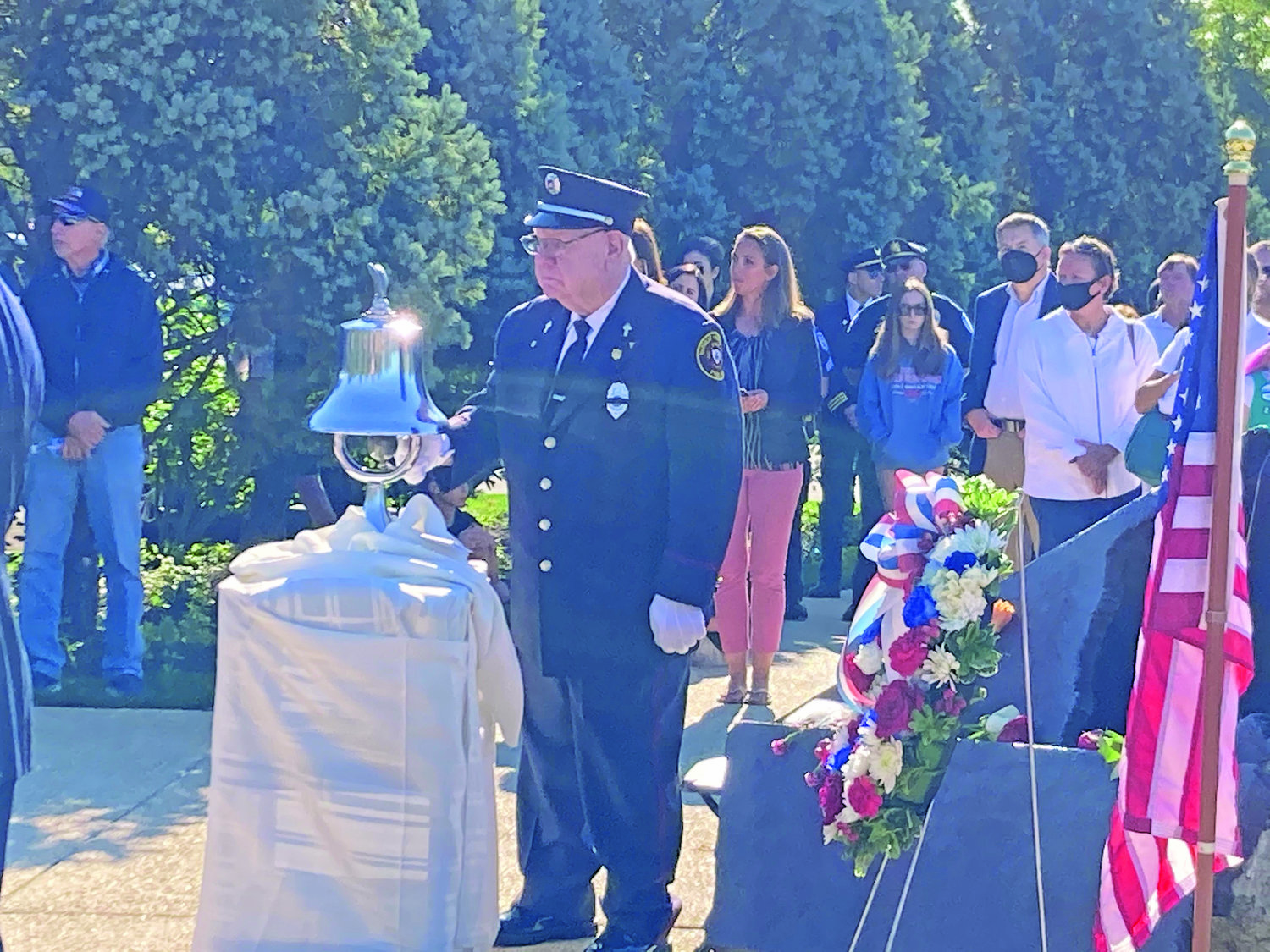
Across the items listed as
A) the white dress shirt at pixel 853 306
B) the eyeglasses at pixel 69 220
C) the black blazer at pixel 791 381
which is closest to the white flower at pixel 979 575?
the black blazer at pixel 791 381

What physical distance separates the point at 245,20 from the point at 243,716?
5.30 m

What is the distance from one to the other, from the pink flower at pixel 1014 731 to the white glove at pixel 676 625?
2.58 ft

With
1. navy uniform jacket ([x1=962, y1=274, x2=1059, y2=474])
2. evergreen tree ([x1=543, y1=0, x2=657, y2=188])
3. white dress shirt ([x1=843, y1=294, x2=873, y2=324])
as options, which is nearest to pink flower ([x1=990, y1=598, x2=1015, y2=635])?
navy uniform jacket ([x1=962, y1=274, x2=1059, y2=474])

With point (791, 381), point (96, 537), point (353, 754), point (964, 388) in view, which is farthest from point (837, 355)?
point (353, 754)

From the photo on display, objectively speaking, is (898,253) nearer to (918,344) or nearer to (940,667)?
(918,344)

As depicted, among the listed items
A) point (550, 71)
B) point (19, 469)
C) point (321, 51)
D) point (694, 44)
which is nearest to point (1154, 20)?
point (694, 44)

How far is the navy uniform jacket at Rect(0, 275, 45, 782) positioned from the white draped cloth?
434 millimetres

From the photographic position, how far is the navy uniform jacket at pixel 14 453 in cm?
416

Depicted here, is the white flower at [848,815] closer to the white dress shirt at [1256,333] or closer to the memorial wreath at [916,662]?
the memorial wreath at [916,662]

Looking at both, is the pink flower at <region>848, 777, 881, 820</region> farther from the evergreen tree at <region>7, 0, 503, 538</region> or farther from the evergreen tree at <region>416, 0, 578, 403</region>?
the evergreen tree at <region>416, 0, 578, 403</region>

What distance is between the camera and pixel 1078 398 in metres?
7.38

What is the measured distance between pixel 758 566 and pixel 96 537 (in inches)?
109

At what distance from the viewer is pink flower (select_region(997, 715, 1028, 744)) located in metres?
4.68

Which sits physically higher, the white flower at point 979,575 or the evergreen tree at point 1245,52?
the evergreen tree at point 1245,52
